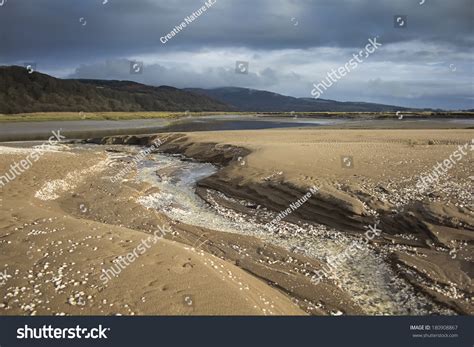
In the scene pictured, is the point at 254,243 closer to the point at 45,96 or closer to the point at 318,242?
the point at 318,242

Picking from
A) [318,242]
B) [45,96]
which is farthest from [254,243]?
[45,96]

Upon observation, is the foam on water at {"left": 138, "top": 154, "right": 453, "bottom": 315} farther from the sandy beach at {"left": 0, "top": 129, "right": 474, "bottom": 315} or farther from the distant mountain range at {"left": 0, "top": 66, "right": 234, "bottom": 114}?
the distant mountain range at {"left": 0, "top": 66, "right": 234, "bottom": 114}

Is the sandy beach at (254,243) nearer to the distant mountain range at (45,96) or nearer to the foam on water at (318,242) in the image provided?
the foam on water at (318,242)

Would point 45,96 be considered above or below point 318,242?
above

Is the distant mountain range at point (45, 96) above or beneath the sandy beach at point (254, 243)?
above

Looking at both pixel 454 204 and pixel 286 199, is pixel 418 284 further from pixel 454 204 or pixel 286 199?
pixel 286 199

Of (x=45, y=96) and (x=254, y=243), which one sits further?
(x=45, y=96)

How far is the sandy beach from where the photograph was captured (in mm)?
8250

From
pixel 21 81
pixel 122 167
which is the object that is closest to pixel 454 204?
pixel 122 167

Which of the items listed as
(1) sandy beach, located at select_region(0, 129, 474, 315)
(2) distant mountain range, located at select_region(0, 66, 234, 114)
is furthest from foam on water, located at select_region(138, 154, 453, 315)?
(2) distant mountain range, located at select_region(0, 66, 234, 114)

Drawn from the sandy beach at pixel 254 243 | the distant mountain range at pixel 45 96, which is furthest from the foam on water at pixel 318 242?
the distant mountain range at pixel 45 96

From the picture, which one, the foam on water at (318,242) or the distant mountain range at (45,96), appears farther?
the distant mountain range at (45,96)

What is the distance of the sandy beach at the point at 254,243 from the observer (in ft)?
27.1

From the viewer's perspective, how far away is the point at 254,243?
13.1m
